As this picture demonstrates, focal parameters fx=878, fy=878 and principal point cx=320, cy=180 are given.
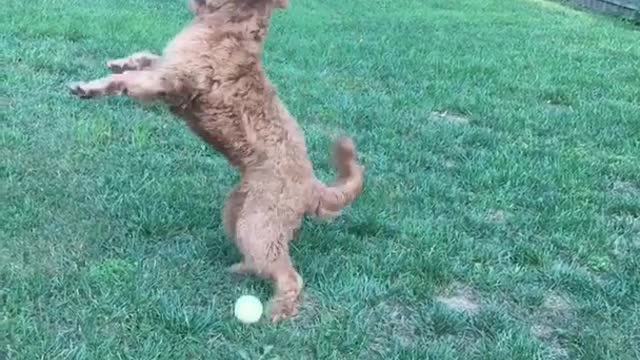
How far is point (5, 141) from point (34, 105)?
0.79 meters

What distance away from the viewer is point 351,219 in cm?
447

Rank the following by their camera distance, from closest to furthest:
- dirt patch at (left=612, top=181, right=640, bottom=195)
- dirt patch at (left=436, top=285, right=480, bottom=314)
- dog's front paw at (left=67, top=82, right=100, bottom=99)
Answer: dog's front paw at (left=67, top=82, right=100, bottom=99) → dirt patch at (left=436, top=285, right=480, bottom=314) → dirt patch at (left=612, top=181, right=640, bottom=195)

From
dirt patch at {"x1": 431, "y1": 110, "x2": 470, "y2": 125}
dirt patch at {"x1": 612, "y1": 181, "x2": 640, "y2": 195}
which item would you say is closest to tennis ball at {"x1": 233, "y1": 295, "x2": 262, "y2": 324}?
dirt patch at {"x1": 612, "y1": 181, "x2": 640, "y2": 195}

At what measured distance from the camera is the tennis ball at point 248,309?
338 cm

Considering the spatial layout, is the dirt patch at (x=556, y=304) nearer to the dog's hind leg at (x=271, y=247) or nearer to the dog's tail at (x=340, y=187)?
the dog's tail at (x=340, y=187)

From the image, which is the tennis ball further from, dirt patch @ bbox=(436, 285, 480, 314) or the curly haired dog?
dirt patch @ bbox=(436, 285, 480, 314)

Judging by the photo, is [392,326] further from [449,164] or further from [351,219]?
[449,164]

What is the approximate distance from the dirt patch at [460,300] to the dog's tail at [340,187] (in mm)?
595

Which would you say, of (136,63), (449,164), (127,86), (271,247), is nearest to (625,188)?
(449,164)

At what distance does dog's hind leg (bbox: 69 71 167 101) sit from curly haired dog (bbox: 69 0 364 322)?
0.02m

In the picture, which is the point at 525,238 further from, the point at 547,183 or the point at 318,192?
the point at 318,192

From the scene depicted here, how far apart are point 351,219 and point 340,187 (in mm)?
625

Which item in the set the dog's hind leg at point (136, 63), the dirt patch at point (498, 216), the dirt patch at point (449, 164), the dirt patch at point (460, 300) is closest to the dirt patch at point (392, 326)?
the dirt patch at point (460, 300)

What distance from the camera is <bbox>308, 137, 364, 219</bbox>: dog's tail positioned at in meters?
3.76
